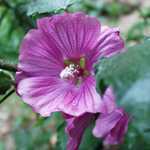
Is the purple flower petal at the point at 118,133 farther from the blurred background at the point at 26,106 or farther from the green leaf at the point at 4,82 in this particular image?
the green leaf at the point at 4,82

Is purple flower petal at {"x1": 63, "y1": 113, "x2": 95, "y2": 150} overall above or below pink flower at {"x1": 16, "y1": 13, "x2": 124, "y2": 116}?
below

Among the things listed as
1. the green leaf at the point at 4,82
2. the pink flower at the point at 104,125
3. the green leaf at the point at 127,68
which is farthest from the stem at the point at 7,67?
the green leaf at the point at 127,68

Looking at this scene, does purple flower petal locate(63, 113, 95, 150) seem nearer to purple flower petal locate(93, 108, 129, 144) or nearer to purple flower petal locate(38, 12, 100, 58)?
purple flower petal locate(93, 108, 129, 144)

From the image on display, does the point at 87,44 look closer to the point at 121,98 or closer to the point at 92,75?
the point at 92,75

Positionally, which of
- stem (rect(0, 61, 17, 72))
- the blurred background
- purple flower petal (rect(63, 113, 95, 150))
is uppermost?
stem (rect(0, 61, 17, 72))

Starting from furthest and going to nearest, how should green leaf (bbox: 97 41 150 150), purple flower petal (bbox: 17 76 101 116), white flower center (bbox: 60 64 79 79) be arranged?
white flower center (bbox: 60 64 79 79) < purple flower petal (bbox: 17 76 101 116) < green leaf (bbox: 97 41 150 150)

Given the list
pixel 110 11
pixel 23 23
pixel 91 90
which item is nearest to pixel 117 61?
pixel 91 90

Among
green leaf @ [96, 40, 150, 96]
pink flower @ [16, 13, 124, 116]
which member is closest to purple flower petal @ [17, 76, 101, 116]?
pink flower @ [16, 13, 124, 116]

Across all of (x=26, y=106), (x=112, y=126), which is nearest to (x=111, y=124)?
(x=112, y=126)
